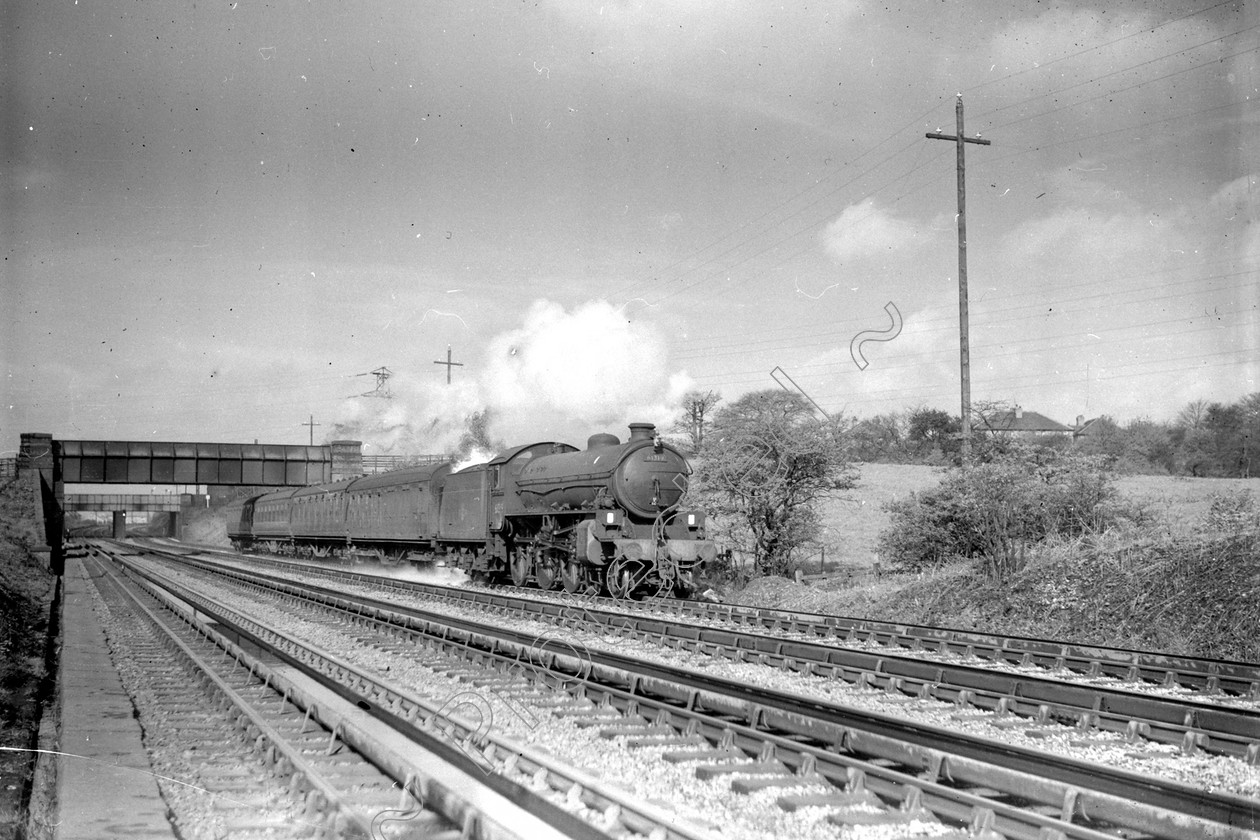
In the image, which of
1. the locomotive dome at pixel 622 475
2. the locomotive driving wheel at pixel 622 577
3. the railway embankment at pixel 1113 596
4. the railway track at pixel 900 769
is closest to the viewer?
the railway track at pixel 900 769

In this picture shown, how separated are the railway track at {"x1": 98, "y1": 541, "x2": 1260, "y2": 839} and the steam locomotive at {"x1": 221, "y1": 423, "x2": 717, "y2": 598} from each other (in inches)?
321

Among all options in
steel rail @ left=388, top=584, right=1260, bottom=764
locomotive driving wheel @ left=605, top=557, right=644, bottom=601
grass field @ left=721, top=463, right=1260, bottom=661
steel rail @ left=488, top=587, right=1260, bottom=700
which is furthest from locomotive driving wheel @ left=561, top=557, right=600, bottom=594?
steel rail @ left=388, top=584, right=1260, bottom=764

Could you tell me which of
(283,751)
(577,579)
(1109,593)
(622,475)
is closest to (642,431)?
(622,475)

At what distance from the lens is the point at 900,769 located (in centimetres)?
666

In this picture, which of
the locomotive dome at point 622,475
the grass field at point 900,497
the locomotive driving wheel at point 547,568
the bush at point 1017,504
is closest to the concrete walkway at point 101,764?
the locomotive dome at point 622,475

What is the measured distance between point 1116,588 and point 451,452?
29002 mm

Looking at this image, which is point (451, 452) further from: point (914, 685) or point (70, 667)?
point (914, 685)

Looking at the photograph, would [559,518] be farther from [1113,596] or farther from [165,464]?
[165,464]

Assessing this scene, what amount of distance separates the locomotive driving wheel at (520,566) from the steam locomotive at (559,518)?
0.03 meters

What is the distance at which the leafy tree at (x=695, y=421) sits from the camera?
868 inches

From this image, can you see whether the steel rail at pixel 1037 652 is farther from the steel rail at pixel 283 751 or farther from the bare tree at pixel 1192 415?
the bare tree at pixel 1192 415

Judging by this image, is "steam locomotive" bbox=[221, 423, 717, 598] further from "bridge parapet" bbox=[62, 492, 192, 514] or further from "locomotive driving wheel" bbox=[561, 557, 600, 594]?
"bridge parapet" bbox=[62, 492, 192, 514]

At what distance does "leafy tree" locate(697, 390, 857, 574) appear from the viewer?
2091 centimetres

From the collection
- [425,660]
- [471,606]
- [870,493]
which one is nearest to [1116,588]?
[425,660]
